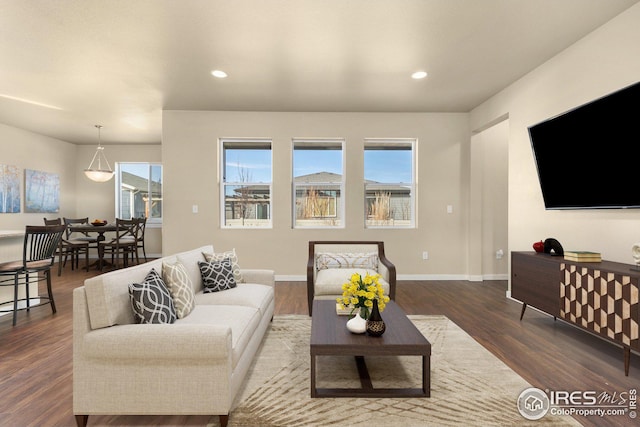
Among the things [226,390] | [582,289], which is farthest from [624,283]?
[226,390]

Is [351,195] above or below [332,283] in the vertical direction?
above

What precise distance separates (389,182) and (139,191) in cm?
608

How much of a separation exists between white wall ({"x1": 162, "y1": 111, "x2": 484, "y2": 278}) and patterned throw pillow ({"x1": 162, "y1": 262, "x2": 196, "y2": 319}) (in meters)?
3.05

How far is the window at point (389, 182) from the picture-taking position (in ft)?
17.6

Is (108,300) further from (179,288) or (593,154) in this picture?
(593,154)

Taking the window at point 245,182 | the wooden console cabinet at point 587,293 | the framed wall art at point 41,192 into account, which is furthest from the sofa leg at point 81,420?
the framed wall art at point 41,192

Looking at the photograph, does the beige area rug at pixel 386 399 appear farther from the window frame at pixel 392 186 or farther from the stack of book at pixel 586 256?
the window frame at pixel 392 186

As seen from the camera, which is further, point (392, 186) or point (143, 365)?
point (392, 186)

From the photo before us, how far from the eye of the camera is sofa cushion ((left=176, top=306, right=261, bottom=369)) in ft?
6.09

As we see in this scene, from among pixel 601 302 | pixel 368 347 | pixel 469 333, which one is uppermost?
pixel 601 302

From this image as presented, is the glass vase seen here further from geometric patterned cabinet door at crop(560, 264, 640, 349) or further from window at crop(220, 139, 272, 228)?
window at crop(220, 139, 272, 228)

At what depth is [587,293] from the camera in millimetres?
2488

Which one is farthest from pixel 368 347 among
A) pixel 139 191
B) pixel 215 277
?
pixel 139 191

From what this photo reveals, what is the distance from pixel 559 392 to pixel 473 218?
11.7 ft
